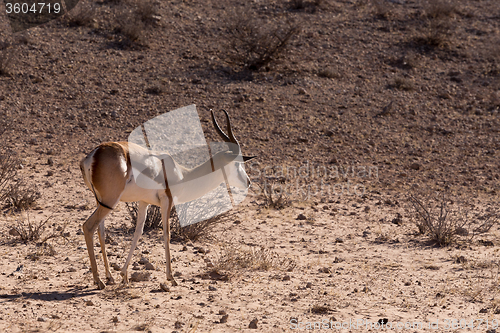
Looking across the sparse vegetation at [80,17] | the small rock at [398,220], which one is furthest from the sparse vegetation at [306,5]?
the small rock at [398,220]

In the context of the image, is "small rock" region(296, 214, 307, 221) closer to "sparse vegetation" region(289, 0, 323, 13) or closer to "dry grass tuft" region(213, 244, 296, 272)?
"dry grass tuft" region(213, 244, 296, 272)

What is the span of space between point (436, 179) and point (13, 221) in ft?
25.8

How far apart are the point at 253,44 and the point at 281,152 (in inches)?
148

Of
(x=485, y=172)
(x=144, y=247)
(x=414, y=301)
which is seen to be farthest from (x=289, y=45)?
(x=414, y=301)

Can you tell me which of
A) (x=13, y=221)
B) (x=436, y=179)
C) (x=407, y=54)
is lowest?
(x=436, y=179)

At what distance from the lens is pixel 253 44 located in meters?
13.2

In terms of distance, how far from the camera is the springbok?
465 cm

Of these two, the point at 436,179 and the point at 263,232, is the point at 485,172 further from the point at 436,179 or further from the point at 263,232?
the point at 263,232

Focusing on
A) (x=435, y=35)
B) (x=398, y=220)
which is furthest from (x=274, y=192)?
(x=435, y=35)

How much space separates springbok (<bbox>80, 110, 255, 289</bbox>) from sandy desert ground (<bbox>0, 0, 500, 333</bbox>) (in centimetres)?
62

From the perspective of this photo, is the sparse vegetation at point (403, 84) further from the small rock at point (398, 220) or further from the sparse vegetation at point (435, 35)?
the small rock at point (398, 220)

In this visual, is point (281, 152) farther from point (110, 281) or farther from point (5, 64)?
point (5, 64)

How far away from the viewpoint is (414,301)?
17.0 ft

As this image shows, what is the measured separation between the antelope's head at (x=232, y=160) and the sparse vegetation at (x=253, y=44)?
847 cm
